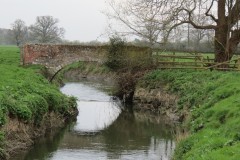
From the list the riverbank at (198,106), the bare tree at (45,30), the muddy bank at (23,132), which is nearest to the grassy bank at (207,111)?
the riverbank at (198,106)

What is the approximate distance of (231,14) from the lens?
3319 cm

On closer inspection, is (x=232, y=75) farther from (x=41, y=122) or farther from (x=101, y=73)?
(x=101, y=73)

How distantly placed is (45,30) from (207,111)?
78.4 metres

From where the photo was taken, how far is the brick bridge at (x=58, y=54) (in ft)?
124

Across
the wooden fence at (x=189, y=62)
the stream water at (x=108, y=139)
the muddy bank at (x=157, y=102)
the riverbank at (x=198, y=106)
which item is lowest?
the stream water at (x=108, y=139)

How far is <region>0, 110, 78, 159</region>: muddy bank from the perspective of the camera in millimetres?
18109

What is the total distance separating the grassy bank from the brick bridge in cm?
596

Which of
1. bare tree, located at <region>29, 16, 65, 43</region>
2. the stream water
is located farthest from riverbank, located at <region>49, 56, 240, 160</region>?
bare tree, located at <region>29, 16, 65, 43</region>

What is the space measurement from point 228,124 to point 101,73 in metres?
45.2

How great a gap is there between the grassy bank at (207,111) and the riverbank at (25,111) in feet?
21.2

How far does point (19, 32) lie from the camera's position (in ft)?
296

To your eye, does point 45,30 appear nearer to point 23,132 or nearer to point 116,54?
point 116,54

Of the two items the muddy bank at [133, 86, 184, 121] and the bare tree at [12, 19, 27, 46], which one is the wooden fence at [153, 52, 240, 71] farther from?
the bare tree at [12, 19, 27, 46]

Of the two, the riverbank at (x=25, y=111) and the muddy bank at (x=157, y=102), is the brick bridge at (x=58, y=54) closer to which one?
the muddy bank at (x=157, y=102)
